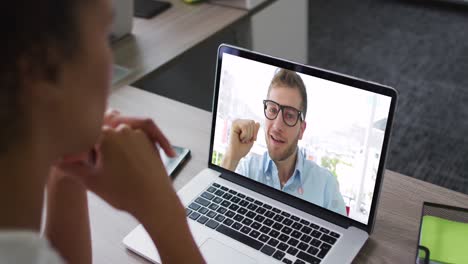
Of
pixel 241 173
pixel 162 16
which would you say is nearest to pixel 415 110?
pixel 162 16

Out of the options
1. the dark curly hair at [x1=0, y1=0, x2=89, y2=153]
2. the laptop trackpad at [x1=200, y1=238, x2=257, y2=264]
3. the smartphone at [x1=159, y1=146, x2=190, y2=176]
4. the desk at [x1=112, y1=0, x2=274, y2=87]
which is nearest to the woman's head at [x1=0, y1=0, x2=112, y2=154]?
the dark curly hair at [x1=0, y1=0, x2=89, y2=153]

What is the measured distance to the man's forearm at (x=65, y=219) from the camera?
763 millimetres

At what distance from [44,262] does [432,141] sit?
7.12 ft

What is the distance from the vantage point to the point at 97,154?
0.69m

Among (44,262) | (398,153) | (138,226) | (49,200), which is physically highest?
(44,262)

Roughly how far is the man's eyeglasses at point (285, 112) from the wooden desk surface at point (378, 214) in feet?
0.74

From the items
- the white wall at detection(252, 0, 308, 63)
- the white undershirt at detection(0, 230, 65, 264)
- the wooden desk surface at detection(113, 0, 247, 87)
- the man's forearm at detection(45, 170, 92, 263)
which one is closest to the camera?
the white undershirt at detection(0, 230, 65, 264)

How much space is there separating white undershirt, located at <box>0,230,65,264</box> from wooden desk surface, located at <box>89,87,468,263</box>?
48 cm

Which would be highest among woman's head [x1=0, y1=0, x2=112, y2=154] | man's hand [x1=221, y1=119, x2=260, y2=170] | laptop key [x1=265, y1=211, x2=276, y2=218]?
woman's head [x1=0, y1=0, x2=112, y2=154]

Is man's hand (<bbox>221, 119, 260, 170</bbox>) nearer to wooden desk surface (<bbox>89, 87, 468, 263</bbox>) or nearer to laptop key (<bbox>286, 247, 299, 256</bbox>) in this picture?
wooden desk surface (<bbox>89, 87, 468, 263</bbox>)

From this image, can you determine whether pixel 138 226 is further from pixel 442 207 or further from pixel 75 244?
pixel 442 207

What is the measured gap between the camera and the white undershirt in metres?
0.40

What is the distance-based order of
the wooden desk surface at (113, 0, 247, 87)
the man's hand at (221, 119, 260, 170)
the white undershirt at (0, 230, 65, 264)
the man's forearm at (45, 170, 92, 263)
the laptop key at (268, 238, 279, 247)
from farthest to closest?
the wooden desk surface at (113, 0, 247, 87), the man's hand at (221, 119, 260, 170), the laptop key at (268, 238, 279, 247), the man's forearm at (45, 170, 92, 263), the white undershirt at (0, 230, 65, 264)

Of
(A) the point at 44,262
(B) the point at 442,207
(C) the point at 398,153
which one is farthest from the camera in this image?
(C) the point at 398,153
